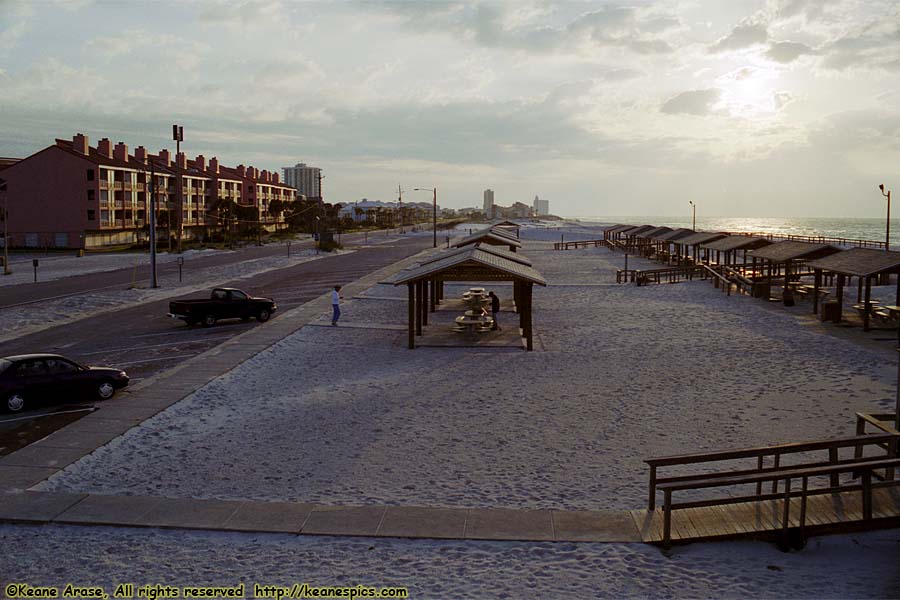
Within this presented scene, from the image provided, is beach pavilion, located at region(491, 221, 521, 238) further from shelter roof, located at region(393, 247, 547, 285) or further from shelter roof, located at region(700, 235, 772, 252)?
shelter roof, located at region(393, 247, 547, 285)

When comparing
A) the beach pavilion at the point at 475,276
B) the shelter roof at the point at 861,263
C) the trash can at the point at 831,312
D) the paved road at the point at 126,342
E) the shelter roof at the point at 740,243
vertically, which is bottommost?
the paved road at the point at 126,342

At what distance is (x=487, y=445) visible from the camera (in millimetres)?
13023

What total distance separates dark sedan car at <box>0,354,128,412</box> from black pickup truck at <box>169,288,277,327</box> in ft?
34.9

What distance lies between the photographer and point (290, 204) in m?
133

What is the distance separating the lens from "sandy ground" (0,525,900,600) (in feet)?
25.9

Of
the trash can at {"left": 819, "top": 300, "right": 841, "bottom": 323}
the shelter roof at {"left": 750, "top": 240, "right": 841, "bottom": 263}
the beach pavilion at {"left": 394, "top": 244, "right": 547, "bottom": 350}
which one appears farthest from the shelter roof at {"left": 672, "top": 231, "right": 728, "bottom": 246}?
the beach pavilion at {"left": 394, "top": 244, "right": 547, "bottom": 350}

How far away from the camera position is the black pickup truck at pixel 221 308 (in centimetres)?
2680

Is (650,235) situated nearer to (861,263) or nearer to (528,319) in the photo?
(861,263)

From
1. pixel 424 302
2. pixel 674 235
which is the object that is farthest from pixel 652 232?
pixel 424 302

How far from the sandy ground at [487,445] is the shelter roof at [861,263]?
2.77 m

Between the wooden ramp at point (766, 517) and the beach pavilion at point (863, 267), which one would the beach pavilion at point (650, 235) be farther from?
the wooden ramp at point (766, 517)

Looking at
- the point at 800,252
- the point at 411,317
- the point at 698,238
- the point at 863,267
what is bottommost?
the point at 411,317

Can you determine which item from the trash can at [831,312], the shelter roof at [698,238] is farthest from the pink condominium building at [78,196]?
the trash can at [831,312]

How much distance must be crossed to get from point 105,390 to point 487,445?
9.14 meters
